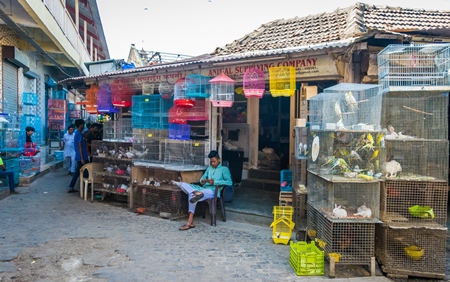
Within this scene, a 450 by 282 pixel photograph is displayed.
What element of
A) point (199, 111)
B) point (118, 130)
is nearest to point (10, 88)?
point (118, 130)

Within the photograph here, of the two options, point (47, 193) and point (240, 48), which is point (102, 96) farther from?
point (240, 48)

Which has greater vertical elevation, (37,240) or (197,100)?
(197,100)

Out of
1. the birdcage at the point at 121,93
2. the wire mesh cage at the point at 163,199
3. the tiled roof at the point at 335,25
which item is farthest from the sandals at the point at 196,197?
the birdcage at the point at 121,93

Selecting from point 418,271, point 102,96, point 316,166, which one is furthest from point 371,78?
point 102,96

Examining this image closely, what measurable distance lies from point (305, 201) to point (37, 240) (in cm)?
457

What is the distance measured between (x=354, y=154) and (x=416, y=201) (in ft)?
3.36

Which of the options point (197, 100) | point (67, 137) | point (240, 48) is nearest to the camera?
point (197, 100)

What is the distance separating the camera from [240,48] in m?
8.73

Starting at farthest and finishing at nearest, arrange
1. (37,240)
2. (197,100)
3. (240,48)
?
(240,48) < (197,100) < (37,240)

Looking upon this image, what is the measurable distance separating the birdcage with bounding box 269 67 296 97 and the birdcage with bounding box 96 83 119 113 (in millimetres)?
5160

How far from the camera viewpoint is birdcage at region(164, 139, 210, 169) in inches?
304

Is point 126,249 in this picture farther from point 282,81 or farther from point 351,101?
point 351,101

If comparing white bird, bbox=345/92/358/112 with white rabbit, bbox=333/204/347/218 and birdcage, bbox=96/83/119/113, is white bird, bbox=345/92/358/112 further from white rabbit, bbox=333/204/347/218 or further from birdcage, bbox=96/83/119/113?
birdcage, bbox=96/83/119/113

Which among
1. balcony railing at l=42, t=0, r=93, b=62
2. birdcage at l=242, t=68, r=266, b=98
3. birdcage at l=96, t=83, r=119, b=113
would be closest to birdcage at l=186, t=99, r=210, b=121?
birdcage at l=242, t=68, r=266, b=98
